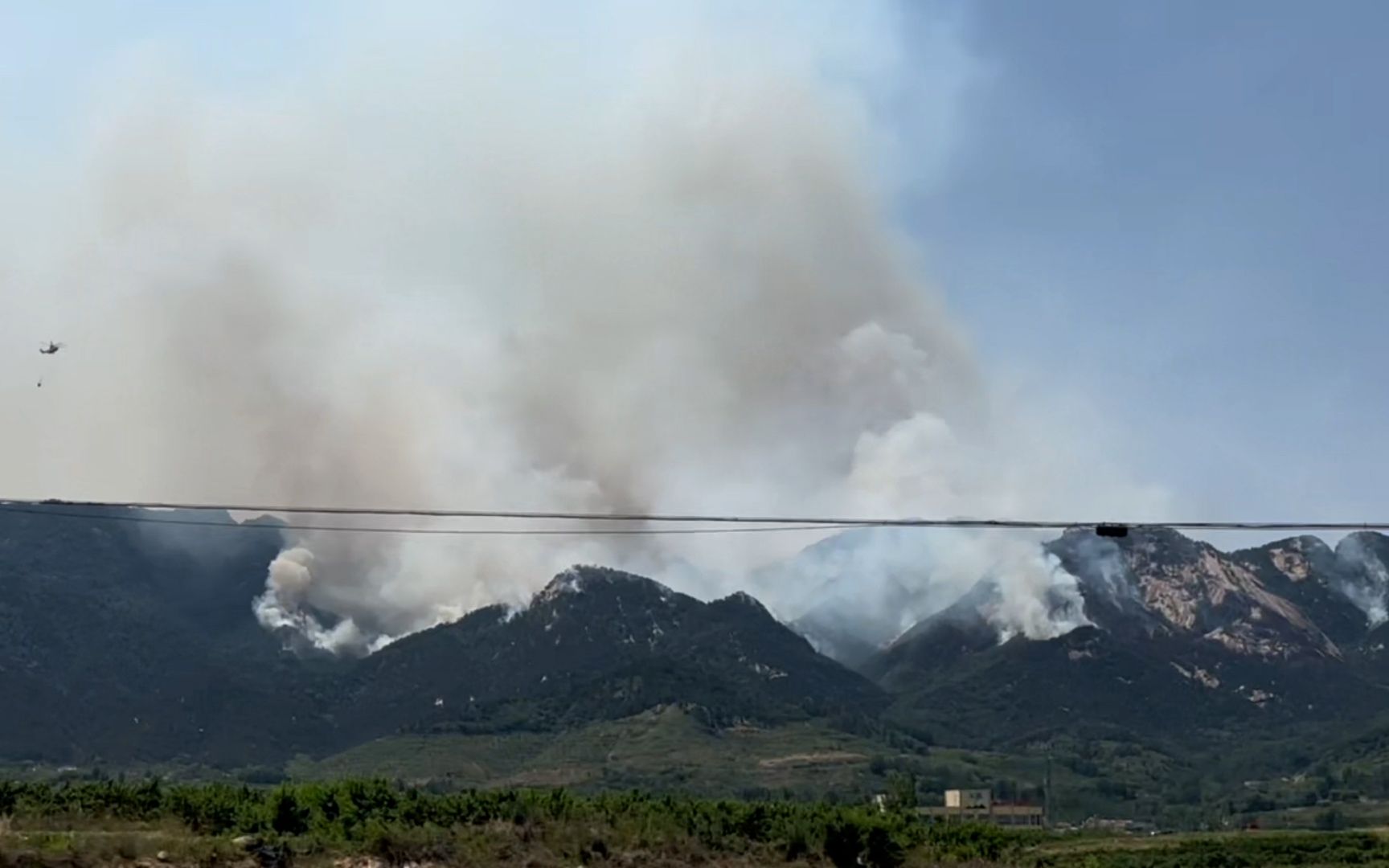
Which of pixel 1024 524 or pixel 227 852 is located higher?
pixel 1024 524

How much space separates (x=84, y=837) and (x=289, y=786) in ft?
42.0

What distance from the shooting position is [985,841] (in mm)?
61562

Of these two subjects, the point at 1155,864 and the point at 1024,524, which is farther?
the point at 1155,864

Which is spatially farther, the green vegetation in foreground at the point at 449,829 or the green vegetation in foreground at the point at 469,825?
the green vegetation in foreground at the point at 469,825

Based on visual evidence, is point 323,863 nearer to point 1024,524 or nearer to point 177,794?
point 177,794

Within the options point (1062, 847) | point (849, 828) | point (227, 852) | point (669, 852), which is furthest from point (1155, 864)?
point (227, 852)

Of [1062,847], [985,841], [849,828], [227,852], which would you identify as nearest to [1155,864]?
[1062,847]

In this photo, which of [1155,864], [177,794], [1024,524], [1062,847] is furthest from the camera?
[1062,847]

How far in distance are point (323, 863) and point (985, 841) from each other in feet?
95.6

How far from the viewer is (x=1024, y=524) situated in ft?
133

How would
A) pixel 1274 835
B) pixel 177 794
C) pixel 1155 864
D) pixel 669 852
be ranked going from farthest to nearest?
pixel 1274 835 < pixel 1155 864 < pixel 177 794 < pixel 669 852

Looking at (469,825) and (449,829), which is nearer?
(449,829)

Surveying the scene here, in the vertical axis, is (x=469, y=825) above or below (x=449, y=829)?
above

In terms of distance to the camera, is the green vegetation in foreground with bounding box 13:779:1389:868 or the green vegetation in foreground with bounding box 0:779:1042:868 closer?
the green vegetation in foreground with bounding box 13:779:1389:868
